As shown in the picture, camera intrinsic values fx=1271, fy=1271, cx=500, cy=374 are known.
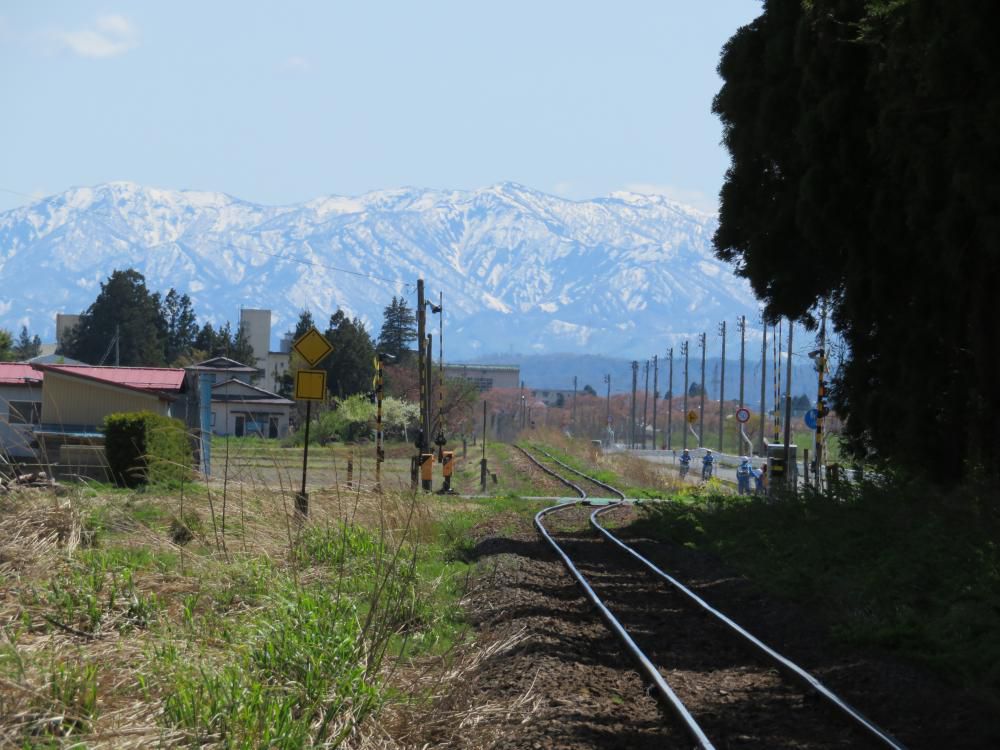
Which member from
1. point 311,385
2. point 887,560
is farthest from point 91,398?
point 887,560

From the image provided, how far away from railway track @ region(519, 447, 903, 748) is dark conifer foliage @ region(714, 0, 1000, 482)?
18.2 ft

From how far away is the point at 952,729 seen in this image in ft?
25.3

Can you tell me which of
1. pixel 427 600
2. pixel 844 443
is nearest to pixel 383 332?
pixel 844 443

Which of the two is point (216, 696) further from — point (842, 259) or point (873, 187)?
point (842, 259)

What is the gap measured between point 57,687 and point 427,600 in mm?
5820

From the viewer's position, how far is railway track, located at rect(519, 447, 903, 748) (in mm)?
7508

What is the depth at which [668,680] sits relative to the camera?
8992 mm

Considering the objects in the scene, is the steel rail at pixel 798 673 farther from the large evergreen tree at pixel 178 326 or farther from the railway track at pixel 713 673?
the large evergreen tree at pixel 178 326

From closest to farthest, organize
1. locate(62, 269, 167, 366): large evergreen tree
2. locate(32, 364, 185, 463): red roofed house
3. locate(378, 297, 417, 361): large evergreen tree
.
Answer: locate(32, 364, 185, 463): red roofed house
locate(62, 269, 167, 366): large evergreen tree
locate(378, 297, 417, 361): large evergreen tree

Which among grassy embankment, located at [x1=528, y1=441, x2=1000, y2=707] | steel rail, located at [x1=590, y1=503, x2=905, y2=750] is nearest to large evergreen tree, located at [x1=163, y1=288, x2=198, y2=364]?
grassy embankment, located at [x1=528, y1=441, x2=1000, y2=707]

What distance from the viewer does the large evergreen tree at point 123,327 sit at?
98.3m

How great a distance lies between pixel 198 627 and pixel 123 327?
94.4m

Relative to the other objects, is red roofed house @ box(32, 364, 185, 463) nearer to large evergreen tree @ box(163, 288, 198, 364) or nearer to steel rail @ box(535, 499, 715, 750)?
steel rail @ box(535, 499, 715, 750)

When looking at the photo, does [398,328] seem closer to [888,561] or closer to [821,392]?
[821,392]
